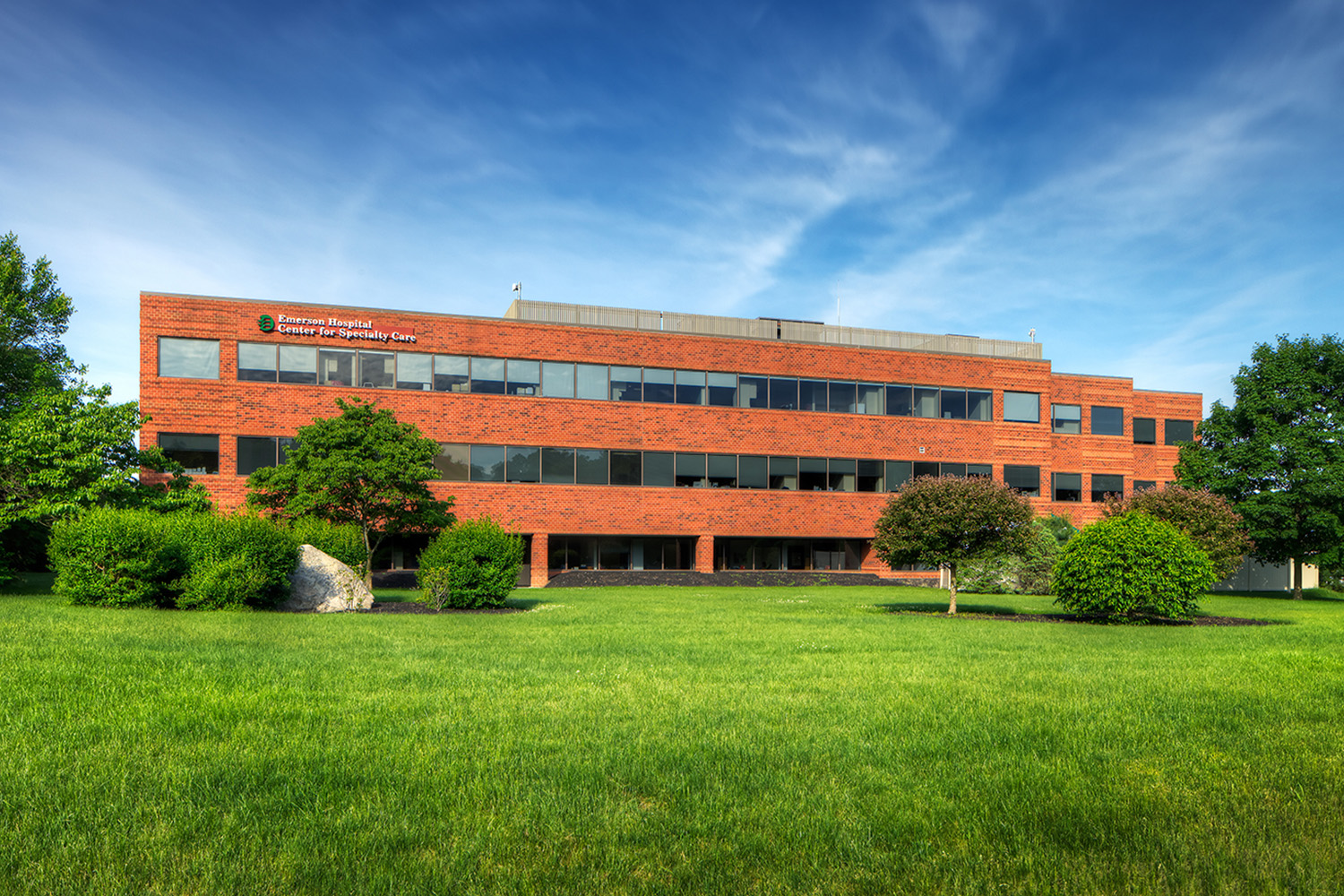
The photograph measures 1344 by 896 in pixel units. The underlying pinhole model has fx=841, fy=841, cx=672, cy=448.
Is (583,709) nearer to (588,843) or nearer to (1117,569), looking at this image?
(588,843)

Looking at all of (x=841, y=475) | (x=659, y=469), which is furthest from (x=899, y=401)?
(x=659, y=469)

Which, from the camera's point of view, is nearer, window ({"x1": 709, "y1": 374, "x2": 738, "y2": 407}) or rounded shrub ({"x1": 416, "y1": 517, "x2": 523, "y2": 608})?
rounded shrub ({"x1": 416, "y1": 517, "x2": 523, "y2": 608})

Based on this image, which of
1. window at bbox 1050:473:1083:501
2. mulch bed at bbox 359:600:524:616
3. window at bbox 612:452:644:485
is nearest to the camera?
mulch bed at bbox 359:600:524:616

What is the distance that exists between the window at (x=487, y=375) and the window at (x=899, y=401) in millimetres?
19707

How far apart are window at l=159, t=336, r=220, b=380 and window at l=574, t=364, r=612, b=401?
14888 mm

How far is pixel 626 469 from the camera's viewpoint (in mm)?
39125

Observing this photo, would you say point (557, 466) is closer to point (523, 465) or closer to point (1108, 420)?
point (523, 465)

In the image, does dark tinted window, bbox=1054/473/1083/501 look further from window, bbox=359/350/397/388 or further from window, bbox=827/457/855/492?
window, bbox=359/350/397/388

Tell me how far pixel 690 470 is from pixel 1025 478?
1887 centimetres

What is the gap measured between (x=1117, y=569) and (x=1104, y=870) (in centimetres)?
1666

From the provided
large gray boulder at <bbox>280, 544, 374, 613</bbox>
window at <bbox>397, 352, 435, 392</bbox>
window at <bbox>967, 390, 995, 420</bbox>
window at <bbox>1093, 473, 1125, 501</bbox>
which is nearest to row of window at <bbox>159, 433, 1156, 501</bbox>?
window at <bbox>967, 390, 995, 420</bbox>

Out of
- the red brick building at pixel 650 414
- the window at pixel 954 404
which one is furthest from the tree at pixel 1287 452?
the window at pixel 954 404

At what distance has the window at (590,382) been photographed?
3869 centimetres

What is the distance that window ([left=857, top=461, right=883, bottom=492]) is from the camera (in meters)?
42.6
